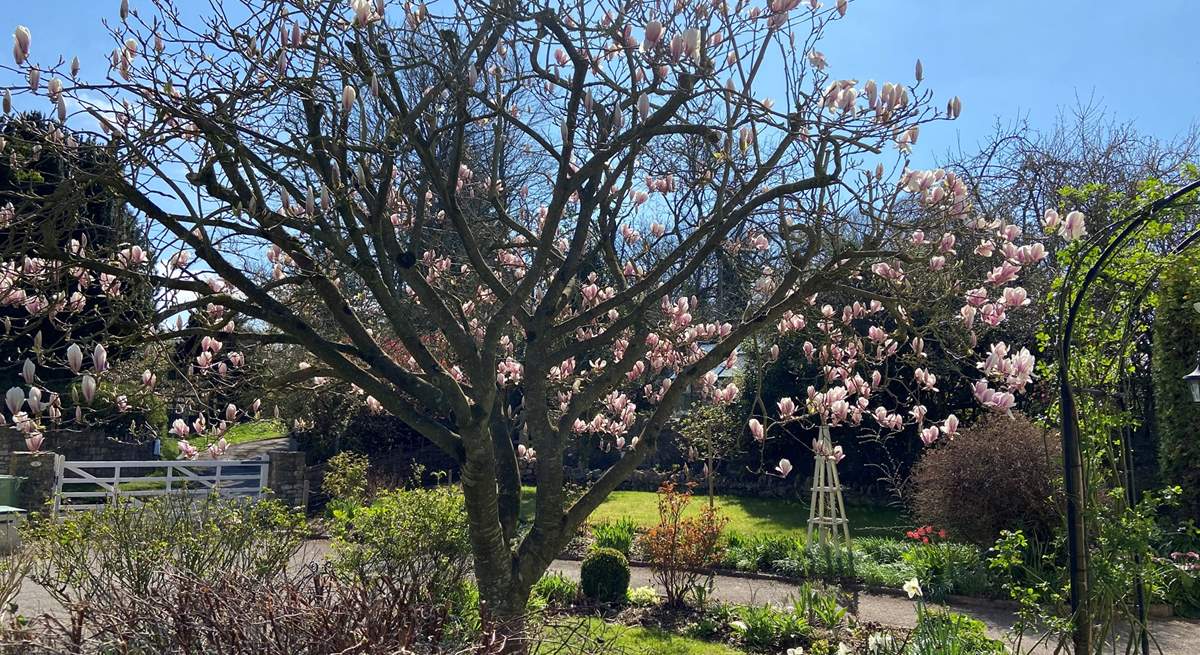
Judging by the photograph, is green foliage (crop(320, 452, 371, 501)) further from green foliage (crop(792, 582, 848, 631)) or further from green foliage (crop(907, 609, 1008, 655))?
green foliage (crop(907, 609, 1008, 655))

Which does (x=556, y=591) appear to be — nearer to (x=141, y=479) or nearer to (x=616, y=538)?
(x=616, y=538)

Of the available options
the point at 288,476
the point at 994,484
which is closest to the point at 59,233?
the point at 994,484

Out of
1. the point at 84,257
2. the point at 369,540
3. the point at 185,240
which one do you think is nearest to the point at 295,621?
the point at 185,240

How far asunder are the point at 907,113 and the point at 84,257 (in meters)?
4.02

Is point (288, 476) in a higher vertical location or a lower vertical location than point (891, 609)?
higher

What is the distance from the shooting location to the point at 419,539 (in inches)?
236

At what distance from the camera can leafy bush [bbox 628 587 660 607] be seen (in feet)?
24.6

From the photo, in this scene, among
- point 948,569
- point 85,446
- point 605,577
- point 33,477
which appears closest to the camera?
point 605,577

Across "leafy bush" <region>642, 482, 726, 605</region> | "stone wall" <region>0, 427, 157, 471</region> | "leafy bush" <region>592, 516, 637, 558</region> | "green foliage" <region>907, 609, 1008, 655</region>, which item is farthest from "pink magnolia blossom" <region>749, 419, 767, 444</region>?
"stone wall" <region>0, 427, 157, 471</region>

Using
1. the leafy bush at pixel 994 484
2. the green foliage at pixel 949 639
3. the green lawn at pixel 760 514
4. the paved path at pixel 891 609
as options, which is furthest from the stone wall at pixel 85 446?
the green foliage at pixel 949 639

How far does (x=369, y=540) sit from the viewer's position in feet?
21.1

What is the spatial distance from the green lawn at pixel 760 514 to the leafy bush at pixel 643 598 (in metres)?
3.78

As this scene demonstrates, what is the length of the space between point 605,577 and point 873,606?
2524mm

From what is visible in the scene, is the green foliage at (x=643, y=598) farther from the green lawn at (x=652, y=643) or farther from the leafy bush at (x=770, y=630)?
the leafy bush at (x=770, y=630)
